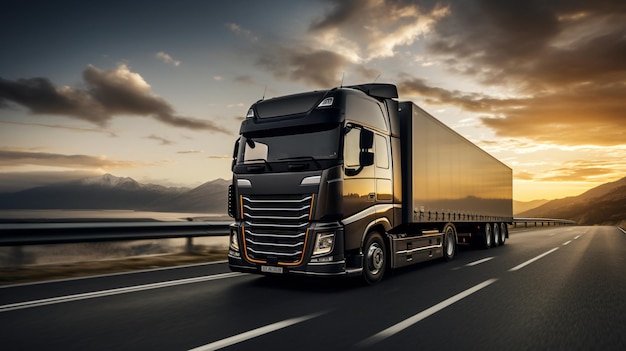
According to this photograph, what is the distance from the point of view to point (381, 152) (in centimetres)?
920

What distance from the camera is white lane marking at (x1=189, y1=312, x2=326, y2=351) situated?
4645 mm

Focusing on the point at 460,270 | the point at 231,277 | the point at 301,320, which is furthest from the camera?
the point at 460,270

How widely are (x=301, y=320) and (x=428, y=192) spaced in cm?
615

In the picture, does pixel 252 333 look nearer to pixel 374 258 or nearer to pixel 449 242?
pixel 374 258

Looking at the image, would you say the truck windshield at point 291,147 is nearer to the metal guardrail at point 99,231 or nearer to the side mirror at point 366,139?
the side mirror at point 366,139

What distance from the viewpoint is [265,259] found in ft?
26.9

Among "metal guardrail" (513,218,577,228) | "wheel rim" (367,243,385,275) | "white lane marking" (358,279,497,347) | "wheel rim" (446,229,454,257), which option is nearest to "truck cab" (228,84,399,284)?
"wheel rim" (367,243,385,275)

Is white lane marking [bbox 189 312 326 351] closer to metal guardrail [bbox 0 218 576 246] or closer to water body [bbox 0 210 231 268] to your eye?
metal guardrail [bbox 0 218 576 246]

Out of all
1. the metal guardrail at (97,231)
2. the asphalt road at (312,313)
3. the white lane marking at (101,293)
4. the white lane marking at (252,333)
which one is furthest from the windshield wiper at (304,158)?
the metal guardrail at (97,231)

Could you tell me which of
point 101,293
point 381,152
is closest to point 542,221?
point 381,152

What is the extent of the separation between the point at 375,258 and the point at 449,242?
5094 millimetres

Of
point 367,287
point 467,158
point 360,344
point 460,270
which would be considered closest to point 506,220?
point 467,158

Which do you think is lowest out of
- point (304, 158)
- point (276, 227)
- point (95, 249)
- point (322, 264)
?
point (95, 249)

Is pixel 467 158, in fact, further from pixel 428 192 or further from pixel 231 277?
pixel 231 277
